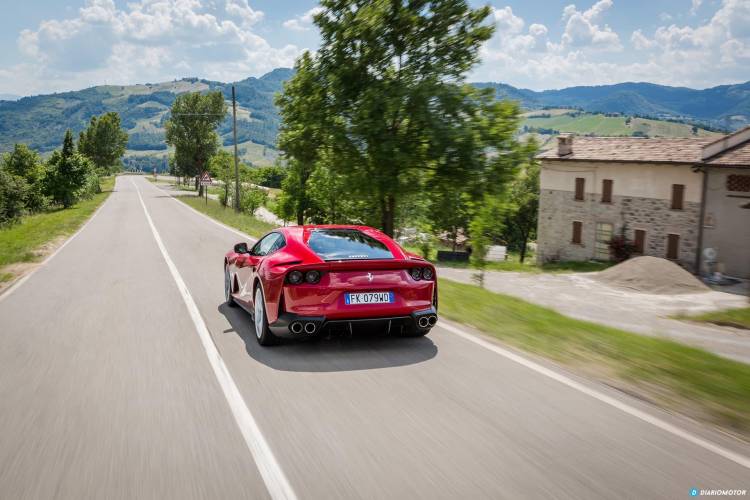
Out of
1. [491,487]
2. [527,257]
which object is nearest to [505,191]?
[491,487]

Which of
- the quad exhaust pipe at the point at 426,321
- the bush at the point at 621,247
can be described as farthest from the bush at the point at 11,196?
the quad exhaust pipe at the point at 426,321

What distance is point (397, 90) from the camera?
1590 centimetres

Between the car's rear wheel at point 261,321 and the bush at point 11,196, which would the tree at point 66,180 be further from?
the car's rear wheel at point 261,321

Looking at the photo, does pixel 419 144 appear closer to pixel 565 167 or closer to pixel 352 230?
pixel 352 230

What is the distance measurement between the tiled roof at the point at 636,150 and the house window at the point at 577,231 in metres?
4.53

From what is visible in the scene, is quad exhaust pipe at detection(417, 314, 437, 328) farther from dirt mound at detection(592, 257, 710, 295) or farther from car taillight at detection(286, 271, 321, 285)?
dirt mound at detection(592, 257, 710, 295)

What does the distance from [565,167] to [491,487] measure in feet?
137

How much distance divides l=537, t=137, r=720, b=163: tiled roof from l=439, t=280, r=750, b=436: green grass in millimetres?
29811

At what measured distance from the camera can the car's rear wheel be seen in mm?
6344

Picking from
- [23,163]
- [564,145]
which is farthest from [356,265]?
[23,163]

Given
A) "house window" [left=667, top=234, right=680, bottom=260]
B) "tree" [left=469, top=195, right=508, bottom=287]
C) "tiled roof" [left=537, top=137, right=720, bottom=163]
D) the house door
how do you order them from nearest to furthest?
"tree" [left=469, top=195, right=508, bottom=287], "house window" [left=667, top=234, right=680, bottom=260], "tiled roof" [left=537, top=137, right=720, bottom=163], the house door

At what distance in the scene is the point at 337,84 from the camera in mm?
16719

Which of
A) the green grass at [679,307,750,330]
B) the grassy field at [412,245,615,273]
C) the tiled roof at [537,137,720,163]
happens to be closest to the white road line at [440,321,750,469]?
the green grass at [679,307,750,330]

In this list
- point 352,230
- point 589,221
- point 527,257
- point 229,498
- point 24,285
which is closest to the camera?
point 229,498
